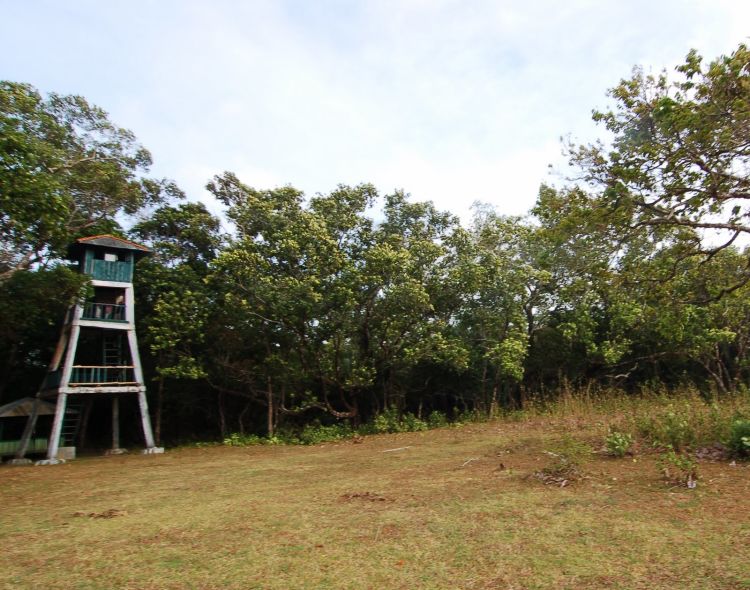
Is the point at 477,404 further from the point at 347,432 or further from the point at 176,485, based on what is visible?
the point at 176,485

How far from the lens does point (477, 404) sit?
59.9 ft

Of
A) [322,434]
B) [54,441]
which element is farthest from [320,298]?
[54,441]

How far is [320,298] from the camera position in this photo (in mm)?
13516

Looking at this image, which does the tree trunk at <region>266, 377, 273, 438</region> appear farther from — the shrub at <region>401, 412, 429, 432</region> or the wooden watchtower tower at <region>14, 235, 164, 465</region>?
the shrub at <region>401, 412, 429, 432</region>

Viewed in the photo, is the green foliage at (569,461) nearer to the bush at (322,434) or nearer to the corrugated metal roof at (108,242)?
A: the bush at (322,434)

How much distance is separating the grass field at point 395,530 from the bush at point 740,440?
0.39 metres

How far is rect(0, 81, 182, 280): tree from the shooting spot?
9.32 m

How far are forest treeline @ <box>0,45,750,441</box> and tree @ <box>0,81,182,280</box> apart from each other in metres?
0.04

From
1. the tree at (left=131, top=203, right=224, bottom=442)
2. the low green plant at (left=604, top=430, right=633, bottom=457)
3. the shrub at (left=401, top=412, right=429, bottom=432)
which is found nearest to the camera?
the low green plant at (left=604, top=430, right=633, bottom=457)

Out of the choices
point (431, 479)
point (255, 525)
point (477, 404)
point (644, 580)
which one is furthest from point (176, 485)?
point (477, 404)

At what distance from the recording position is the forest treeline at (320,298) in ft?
34.4

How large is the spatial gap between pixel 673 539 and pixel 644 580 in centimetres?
83

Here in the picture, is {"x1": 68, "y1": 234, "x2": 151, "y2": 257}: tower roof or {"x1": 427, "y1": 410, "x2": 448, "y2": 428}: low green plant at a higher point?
{"x1": 68, "y1": 234, "x2": 151, "y2": 257}: tower roof

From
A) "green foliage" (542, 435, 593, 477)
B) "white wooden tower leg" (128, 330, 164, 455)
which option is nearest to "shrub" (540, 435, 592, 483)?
"green foliage" (542, 435, 593, 477)
